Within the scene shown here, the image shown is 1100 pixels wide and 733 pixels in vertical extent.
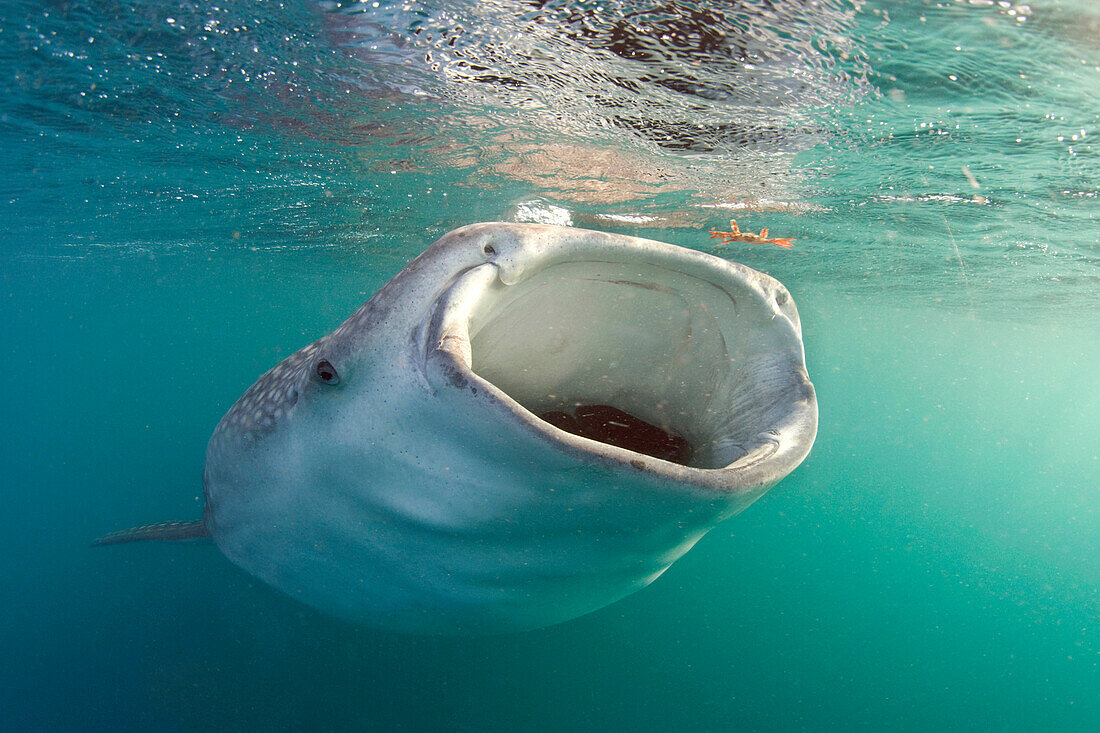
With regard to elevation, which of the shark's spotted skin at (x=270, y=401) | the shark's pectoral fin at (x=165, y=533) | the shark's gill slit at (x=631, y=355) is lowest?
the shark's pectoral fin at (x=165, y=533)

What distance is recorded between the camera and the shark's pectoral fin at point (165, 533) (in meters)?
4.00

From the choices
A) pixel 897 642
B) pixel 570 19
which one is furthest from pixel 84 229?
pixel 897 642

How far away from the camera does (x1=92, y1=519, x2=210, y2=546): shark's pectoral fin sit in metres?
4.00

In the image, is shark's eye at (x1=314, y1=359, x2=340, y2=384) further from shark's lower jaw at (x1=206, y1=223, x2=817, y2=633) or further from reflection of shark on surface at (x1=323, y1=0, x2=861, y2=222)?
reflection of shark on surface at (x1=323, y1=0, x2=861, y2=222)

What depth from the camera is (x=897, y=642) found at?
16375mm

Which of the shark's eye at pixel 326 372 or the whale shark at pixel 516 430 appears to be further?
the shark's eye at pixel 326 372

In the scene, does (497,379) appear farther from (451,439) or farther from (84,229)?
(84,229)

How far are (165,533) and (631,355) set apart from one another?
162 inches

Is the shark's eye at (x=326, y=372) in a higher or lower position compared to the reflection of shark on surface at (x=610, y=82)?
lower

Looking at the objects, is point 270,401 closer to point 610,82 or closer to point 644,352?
point 644,352

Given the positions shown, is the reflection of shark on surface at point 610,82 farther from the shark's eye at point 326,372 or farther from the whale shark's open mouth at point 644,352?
the shark's eye at point 326,372

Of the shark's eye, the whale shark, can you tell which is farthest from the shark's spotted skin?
the shark's eye

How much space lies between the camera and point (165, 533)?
4.35m

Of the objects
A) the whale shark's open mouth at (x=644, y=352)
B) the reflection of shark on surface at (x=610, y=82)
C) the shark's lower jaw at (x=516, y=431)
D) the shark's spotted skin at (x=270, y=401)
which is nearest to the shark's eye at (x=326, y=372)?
the shark's lower jaw at (x=516, y=431)
